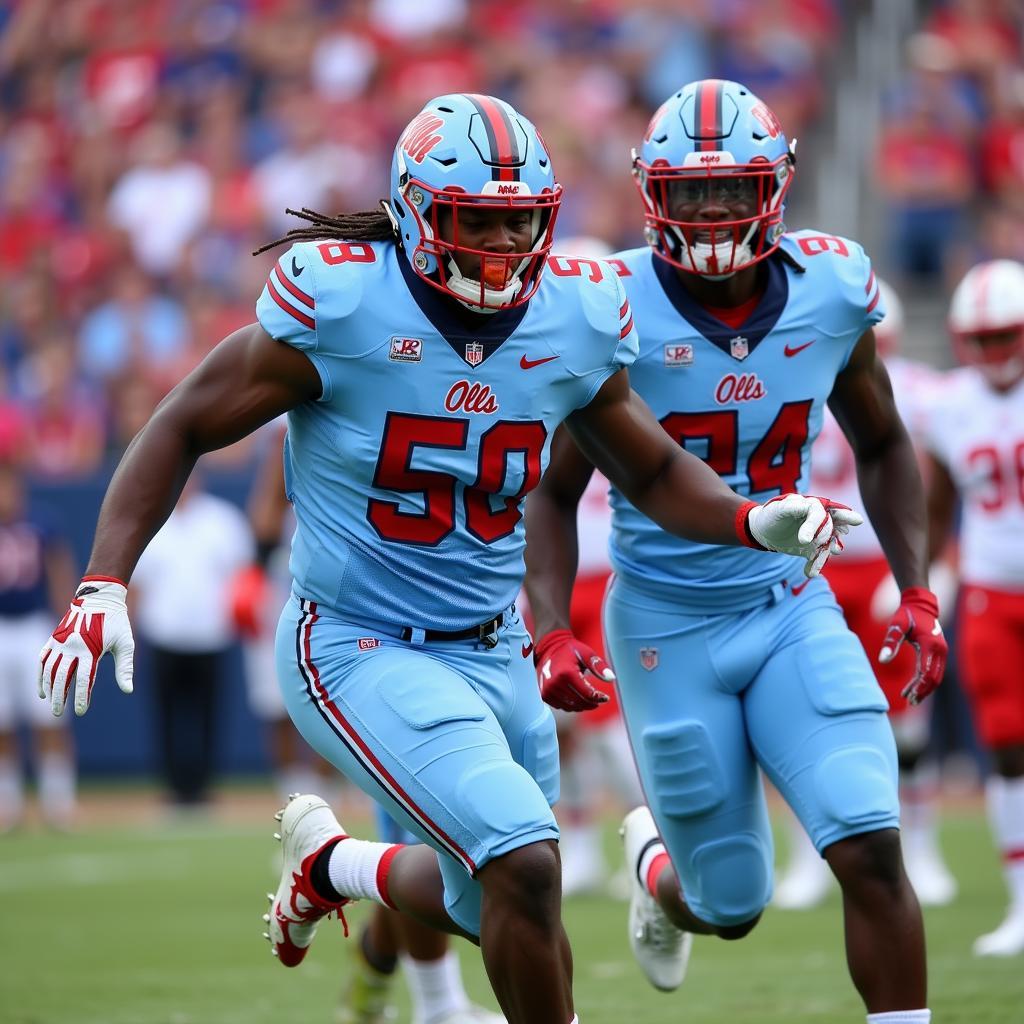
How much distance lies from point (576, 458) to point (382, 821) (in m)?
1.17

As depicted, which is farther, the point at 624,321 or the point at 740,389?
the point at 740,389

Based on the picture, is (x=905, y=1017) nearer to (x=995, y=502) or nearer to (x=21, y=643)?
(x=995, y=502)

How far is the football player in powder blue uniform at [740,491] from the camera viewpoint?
175 inches

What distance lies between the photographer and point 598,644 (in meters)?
8.12

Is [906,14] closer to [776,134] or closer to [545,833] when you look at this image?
[776,134]

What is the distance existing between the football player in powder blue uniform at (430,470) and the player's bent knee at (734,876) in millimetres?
Answer: 665

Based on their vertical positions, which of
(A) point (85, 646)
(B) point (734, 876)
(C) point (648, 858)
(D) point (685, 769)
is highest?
(A) point (85, 646)

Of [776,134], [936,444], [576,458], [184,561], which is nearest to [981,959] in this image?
[936,444]

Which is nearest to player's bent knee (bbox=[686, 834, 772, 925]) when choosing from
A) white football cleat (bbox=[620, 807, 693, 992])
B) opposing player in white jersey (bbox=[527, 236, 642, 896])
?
white football cleat (bbox=[620, 807, 693, 992])

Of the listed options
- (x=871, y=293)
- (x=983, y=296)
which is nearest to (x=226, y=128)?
(x=983, y=296)

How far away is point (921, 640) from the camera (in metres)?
4.46

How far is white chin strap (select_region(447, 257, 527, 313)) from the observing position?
3.84 m

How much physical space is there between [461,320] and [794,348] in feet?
3.14

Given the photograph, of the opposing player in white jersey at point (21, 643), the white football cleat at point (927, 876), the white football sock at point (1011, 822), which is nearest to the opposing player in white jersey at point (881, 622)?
the white football cleat at point (927, 876)
